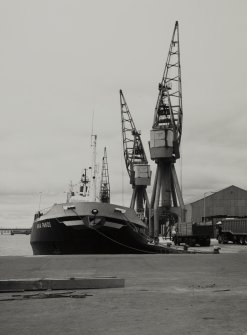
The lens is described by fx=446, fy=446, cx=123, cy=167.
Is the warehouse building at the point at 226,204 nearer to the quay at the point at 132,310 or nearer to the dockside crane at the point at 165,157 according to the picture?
the dockside crane at the point at 165,157

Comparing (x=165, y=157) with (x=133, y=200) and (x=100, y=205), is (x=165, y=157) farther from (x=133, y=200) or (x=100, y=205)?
(x=100, y=205)

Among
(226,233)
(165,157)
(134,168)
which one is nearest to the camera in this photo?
(226,233)

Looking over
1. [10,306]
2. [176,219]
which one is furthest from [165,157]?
[10,306]

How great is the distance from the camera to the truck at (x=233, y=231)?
58.2 metres

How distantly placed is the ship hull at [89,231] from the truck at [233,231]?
73.4 feet

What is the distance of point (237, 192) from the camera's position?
322 ft

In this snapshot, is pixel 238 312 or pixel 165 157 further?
pixel 165 157

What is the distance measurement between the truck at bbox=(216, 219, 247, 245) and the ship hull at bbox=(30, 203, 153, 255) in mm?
22365

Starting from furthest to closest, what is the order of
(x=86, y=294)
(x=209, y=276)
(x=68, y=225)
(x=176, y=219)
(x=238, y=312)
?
→ (x=176, y=219) < (x=68, y=225) < (x=209, y=276) < (x=86, y=294) < (x=238, y=312)

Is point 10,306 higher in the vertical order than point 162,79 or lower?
lower

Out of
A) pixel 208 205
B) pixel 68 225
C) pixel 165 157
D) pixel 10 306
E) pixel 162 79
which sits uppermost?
pixel 162 79

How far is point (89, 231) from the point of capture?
37312mm

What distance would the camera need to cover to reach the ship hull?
123 ft

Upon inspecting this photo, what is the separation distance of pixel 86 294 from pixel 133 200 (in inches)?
3880
